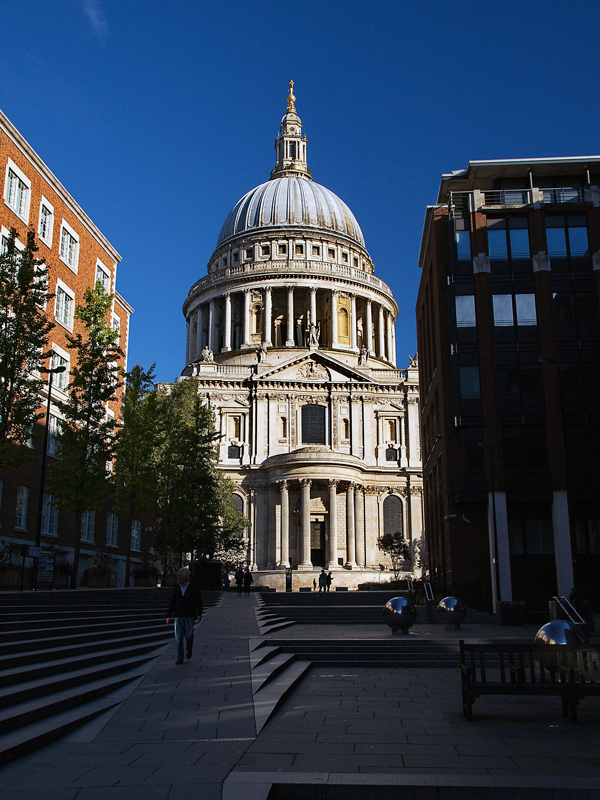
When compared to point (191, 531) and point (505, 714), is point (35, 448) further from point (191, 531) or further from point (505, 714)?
point (505, 714)

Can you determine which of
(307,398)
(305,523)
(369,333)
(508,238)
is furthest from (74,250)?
(369,333)

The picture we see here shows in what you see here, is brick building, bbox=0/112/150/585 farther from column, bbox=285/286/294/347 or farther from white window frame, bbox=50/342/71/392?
column, bbox=285/286/294/347

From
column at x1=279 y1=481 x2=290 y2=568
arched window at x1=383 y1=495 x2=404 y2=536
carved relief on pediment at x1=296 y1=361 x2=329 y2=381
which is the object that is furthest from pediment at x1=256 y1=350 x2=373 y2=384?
column at x1=279 y1=481 x2=290 y2=568

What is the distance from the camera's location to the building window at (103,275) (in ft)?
139

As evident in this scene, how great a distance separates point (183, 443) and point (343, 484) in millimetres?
24332

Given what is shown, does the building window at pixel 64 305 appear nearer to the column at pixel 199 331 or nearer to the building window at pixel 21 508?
the building window at pixel 21 508

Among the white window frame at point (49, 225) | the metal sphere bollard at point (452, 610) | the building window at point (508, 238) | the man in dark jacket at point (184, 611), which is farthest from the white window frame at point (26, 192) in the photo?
the metal sphere bollard at point (452, 610)

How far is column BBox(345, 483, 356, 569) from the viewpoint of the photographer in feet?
221

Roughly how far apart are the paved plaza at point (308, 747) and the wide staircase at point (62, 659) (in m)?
0.32

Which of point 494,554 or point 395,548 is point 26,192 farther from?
point 395,548

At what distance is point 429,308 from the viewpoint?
44.3m

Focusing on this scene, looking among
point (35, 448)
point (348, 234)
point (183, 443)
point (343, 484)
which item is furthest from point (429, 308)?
point (348, 234)

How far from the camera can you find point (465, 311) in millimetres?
37625

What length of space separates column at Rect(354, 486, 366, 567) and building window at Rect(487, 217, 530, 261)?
35.2m
